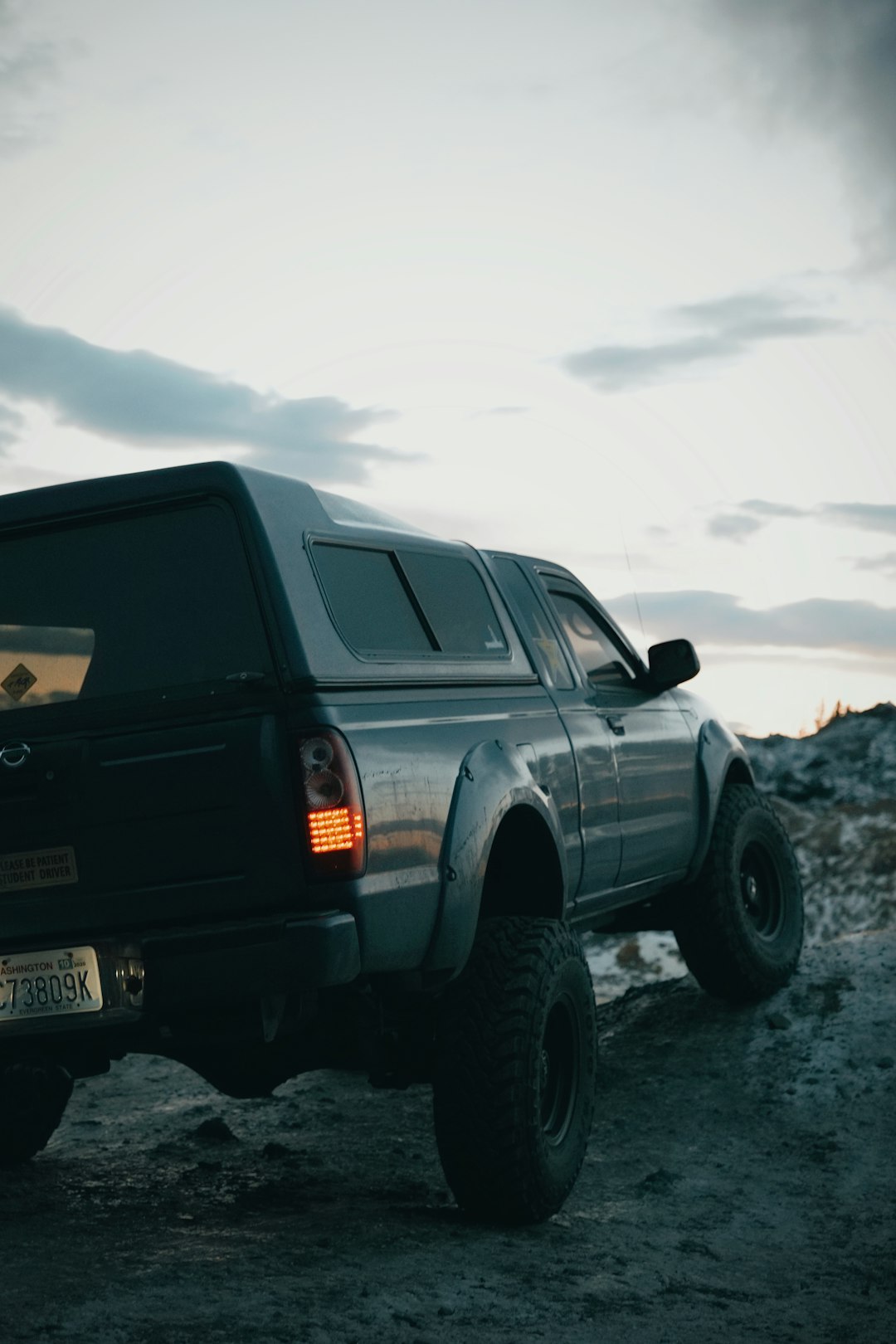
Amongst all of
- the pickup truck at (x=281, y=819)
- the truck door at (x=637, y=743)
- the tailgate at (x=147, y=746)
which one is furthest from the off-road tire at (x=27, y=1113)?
the truck door at (x=637, y=743)

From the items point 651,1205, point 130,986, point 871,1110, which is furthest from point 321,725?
point 871,1110

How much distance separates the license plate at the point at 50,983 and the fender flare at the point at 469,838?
906 millimetres

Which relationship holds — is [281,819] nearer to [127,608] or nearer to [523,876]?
[127,608]

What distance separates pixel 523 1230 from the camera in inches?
176

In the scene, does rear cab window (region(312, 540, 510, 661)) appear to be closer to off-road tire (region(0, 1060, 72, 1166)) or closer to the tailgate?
the tailgate

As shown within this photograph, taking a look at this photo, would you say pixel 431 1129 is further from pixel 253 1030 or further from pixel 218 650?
pixel 218 650

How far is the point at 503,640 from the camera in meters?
5.14

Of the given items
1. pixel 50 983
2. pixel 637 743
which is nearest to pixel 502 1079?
pixel 50 983

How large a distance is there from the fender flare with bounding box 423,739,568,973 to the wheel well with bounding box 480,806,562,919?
281mm

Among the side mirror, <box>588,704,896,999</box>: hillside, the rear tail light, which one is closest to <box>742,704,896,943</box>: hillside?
<box>588,704,896,999</box>: hillside

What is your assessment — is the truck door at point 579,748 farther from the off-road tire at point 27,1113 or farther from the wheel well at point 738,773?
the off-road tire at point 27,1113

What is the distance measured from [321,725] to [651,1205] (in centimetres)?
237

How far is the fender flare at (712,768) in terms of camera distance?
261 inches

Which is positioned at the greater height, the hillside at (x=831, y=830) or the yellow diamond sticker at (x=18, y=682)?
the yellow diamond sticker at (x=18, y=682)
